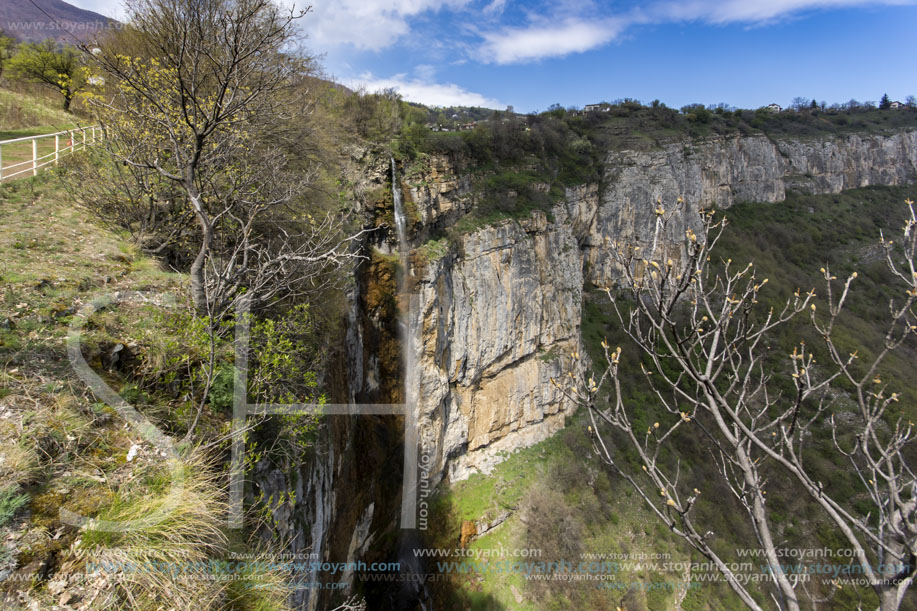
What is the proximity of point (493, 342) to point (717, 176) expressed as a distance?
96.8ft

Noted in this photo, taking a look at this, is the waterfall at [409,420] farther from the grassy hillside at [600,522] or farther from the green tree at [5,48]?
the green tree at [5,48]

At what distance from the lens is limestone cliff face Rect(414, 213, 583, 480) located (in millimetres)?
14789

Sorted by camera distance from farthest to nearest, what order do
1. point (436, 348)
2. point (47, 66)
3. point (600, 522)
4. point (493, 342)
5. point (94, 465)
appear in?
point (493, 342)
point (600, 522)
point (436, 348)
point (47, 66)
point (94, 465)

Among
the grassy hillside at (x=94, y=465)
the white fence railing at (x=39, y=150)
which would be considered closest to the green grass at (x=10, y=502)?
the grassy hillside at (x=94, y=465)

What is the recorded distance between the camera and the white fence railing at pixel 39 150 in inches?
264

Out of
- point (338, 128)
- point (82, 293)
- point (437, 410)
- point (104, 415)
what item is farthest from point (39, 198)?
point (437, 410)

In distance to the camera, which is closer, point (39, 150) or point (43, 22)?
point (39, 150)

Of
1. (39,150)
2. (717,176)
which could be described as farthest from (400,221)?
Answer: (717,176)

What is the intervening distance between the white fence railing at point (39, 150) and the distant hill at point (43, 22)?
2.04 m

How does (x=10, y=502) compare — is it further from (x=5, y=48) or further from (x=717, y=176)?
(x=717, y=176)

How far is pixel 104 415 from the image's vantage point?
3.30 metres

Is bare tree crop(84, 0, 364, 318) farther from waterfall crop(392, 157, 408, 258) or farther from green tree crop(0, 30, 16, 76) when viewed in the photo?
green tree crop(0, 30, 16, 76)

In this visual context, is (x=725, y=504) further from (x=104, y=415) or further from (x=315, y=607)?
(x=104, y=415)

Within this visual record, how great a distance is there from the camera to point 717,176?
1330 inches
